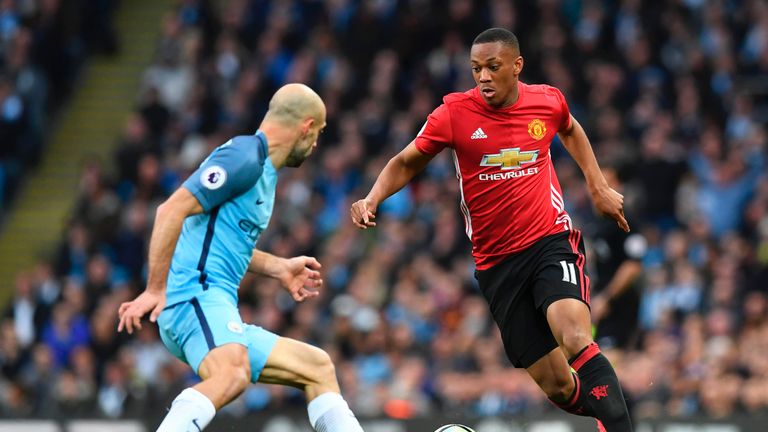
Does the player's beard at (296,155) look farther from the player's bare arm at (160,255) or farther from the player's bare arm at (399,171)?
the player's bare arm at (160,255)

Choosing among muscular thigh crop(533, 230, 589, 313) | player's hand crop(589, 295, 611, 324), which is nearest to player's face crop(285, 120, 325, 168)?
muscular thigh crop(533, 230, 589, 313)

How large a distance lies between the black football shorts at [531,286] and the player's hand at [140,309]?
213 centimetres

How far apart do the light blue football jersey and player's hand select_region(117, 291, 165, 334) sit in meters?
0.35

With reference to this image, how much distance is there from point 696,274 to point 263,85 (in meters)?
6.94

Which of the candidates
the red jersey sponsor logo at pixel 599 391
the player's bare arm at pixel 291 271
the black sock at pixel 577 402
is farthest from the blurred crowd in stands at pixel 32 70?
the red jersey sponsor logo at pixel 599 391

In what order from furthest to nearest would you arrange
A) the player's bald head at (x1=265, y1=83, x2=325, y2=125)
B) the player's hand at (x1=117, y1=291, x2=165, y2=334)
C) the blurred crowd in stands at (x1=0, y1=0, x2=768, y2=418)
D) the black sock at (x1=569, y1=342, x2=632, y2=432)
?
the blurred crowd in stands at (x1=0, y1=0, x2=768, y2=418) → the black sock at (x1=569, y1=342, x2=632, y2=432) → the player's bald head at (x1=265, y1=83, x2=325, y2=125) → the player's hand at (x1=117, y1=291, x2=165, y2=334)

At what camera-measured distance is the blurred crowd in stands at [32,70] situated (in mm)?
18859

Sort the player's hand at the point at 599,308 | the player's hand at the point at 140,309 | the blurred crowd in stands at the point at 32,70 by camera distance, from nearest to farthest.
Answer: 1. the player's hand at the point at 140,309
2. the player's hand at the point at 599,308
3. the blurred crowd in stands at the point at 32,70

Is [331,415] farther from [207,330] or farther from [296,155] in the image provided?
[296,155]

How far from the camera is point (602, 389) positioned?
24.0ft

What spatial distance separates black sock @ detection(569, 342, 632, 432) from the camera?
7.29 metres

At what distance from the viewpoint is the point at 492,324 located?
44.1 ft

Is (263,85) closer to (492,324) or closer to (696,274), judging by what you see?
(492,324)

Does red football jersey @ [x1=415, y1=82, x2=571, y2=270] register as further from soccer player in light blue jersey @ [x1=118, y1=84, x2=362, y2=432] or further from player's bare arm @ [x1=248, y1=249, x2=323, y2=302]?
player's bare arm @ [x1=248, y1=249, x2=323, y2=302]
